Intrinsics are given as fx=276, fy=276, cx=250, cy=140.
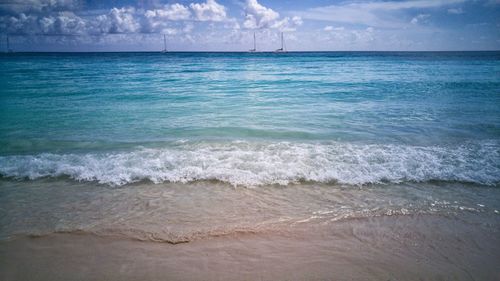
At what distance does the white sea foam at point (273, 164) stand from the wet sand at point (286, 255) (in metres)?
1.88

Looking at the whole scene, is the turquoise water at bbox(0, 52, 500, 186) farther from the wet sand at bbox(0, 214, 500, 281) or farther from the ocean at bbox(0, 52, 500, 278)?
the wet sand at bbox(0, 214, 500, 281)

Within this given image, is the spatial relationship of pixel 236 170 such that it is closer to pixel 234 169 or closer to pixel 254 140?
pixel 234 169

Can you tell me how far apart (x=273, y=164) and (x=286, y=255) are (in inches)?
129

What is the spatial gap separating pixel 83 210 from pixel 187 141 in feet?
14.5

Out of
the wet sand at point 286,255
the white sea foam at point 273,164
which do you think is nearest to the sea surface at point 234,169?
the white sea foam at point 273,164

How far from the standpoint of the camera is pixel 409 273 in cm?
341

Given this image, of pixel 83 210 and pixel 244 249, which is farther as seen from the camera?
pixel 83 210

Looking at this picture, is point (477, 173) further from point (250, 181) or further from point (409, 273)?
point (250, 181)

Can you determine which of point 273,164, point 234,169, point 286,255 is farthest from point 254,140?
point 286,255

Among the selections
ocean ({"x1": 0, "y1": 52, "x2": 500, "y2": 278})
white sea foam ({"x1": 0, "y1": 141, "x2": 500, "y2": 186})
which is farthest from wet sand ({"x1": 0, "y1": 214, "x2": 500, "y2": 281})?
white sea foam ({"x1": 0, "y1": 141, "x2": 500, "y2": 186})

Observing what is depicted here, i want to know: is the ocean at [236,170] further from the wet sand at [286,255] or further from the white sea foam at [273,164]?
the wet sand at [286,255]

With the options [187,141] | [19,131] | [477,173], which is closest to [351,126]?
[477,173]

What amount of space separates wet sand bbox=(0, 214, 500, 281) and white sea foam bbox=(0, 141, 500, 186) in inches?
73.8

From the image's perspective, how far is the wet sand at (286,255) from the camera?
3.40 meters
